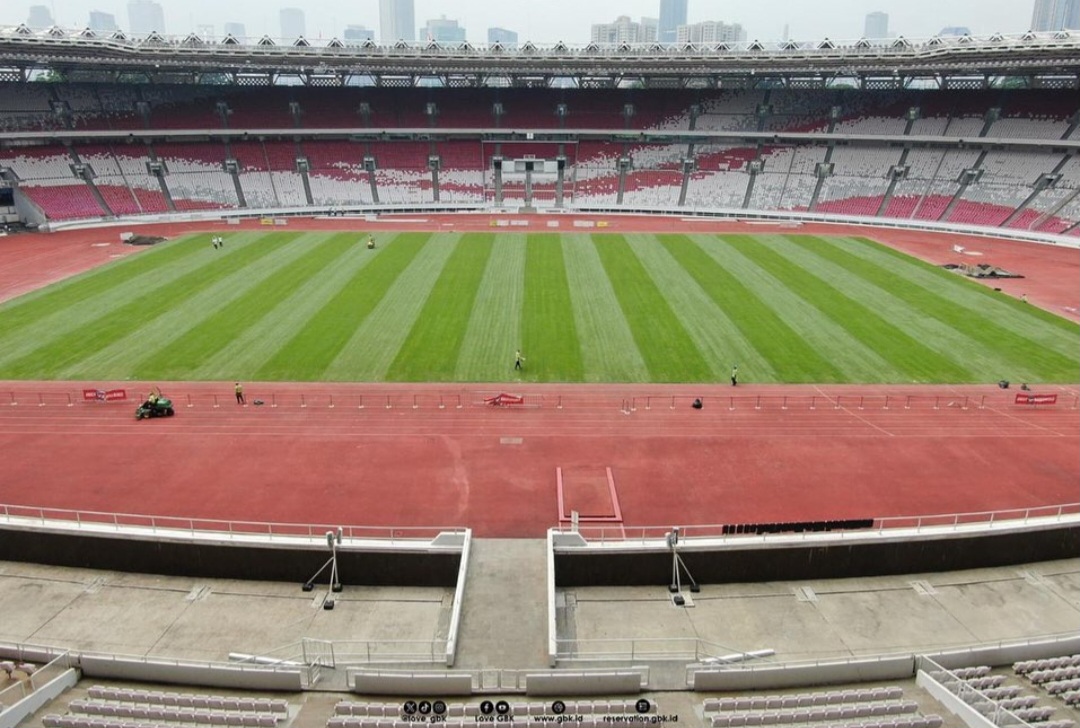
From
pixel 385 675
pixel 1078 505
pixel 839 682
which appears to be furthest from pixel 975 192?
pixel 385 675

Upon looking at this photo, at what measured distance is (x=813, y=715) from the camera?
446 inches


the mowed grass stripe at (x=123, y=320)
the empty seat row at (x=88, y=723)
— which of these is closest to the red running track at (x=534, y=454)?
the mowed grass stripe at (x=123, y=320)

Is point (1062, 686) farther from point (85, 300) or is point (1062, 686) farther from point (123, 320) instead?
point (85, 300)

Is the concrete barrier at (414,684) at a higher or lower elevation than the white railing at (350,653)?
higher

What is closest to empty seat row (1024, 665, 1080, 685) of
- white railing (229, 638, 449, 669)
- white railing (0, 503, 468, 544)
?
white railing (229, 638, 449, 669)

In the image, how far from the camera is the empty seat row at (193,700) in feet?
38.2

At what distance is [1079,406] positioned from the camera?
27.3m

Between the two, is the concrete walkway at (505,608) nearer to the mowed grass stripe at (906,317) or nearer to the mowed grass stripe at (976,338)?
the mowed grass stripe at (906,317)

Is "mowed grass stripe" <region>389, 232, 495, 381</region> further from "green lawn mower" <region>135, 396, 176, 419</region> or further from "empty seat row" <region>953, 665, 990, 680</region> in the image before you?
"empty seat row" <region>953, 665, 990, 680</region>

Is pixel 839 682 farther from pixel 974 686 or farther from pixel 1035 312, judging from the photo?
pixel 1035 312

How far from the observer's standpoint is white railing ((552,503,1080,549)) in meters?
17.1

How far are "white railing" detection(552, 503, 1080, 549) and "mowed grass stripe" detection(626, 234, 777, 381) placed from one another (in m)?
11.1

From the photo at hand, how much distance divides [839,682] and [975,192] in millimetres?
67928

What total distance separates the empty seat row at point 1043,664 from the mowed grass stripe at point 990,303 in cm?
2501
